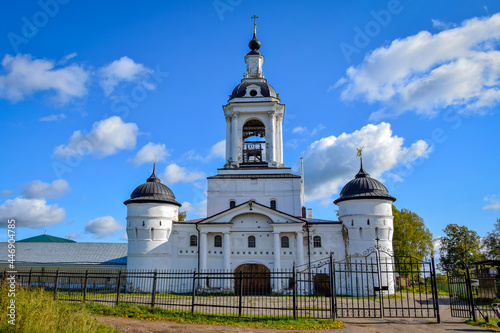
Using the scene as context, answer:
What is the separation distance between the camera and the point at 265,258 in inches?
1101

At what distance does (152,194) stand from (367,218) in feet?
51.4

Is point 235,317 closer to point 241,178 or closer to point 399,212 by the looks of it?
point 241,178

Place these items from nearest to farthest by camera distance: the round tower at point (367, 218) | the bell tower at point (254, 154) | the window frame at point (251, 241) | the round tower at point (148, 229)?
the round tower at point (367, 218) < the round tower at point (148, 229) < the window frame at point (251, 241) < the bell tower at point (254, 154)

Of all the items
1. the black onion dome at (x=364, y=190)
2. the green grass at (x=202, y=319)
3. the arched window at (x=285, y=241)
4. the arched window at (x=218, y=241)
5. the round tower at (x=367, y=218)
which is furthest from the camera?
the arched window at (x=218, y=241)

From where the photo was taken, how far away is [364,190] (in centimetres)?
2773

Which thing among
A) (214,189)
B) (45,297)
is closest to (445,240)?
(214,189)

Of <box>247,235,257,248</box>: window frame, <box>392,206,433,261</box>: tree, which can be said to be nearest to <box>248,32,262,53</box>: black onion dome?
<box>247,235,257,248</box>: window frame

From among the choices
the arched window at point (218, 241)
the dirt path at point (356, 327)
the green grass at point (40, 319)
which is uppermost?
the arched window at point (218, 241)

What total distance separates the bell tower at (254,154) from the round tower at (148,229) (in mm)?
3893

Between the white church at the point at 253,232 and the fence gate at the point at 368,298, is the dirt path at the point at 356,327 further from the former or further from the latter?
the white church at the point at 253,232

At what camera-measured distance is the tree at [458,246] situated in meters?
41.9

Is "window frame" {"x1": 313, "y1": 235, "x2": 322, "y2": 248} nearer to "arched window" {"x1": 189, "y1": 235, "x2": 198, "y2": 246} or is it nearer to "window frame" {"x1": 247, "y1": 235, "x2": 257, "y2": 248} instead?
"window frame" {"x1": 247, "y1": 235, "x2": 257, "y2": 248}

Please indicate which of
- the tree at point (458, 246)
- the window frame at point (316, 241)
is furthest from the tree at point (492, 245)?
the window frame at point (316, 241)

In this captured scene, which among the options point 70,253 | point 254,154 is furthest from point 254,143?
point 70,253
